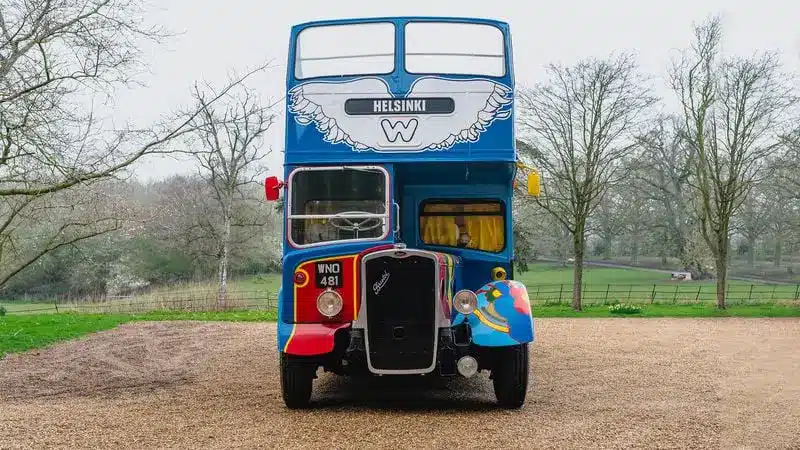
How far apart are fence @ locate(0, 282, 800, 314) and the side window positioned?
59.1 ft

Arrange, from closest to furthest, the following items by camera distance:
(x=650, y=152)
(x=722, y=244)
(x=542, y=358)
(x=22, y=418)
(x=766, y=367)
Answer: (x=22, y=418)
(x=766, y=367)
(x=542, y=358)
(x=722, y=244)
(x=650, y=152)

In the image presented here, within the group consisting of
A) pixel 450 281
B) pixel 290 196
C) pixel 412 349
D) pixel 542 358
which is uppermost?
pixel 290 196

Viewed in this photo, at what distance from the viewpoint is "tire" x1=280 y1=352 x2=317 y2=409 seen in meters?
7.46

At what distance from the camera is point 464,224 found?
8.70 meters

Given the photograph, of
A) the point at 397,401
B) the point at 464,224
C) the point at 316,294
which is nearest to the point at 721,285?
the point at 464,224

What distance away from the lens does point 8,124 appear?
11750 millimetres

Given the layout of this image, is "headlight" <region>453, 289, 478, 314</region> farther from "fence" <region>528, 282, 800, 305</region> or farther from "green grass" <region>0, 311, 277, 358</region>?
"fence" <region>528, 282, 800, 305</region>

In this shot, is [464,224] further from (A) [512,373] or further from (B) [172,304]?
(B) [172,304]

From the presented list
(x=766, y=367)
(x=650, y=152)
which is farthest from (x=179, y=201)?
(x=766, y=367)

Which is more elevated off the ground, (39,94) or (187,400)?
(39,94)

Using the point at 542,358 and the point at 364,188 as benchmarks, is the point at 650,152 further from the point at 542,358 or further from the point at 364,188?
the point at 364,188

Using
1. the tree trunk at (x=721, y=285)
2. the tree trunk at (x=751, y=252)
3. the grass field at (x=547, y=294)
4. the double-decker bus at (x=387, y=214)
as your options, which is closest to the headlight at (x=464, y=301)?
the double-decker bus at (x=387, y=214)

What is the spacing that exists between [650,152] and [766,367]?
2288 centimetres

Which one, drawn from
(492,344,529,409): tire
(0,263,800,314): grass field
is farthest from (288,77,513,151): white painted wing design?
(0,263,800,314): grass field
